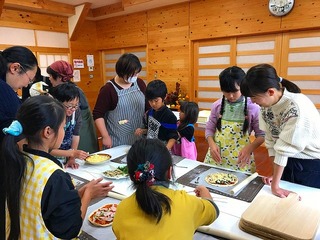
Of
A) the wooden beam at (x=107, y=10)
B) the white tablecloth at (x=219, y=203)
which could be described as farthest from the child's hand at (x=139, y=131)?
the wooden beam at (x=107, y=10)

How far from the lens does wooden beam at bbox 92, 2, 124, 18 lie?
17.3ft

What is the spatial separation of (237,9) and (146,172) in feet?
13.5

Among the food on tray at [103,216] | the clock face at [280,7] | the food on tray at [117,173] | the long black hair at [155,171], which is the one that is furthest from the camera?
the clock face at [280,7]

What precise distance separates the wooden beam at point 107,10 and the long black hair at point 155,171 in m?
5.04

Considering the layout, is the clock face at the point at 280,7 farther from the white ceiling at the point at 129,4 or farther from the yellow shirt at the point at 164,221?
the yellow shirt at the point at 164,221

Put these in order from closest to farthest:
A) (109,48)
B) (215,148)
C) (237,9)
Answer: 1. (215,148)
2. (237,9)
3. (109,48)

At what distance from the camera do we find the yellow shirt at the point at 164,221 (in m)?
0.76

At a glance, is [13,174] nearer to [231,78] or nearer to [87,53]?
[231,78]

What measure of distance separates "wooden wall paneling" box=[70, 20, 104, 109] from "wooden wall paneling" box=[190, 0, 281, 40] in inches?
107

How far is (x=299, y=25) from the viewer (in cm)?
363

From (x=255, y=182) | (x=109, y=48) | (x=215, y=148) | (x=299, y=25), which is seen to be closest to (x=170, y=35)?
(x=109, y=48)

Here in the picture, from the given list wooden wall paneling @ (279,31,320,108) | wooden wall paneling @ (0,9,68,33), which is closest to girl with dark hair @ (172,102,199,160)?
wooden wall paneling @ (279,31,320,108)

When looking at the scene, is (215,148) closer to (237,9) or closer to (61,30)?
(237,9)

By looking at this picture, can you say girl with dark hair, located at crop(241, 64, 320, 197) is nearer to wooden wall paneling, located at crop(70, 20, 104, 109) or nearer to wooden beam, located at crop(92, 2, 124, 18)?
wooden beam, located at crop(92, 2, 124, 18)
